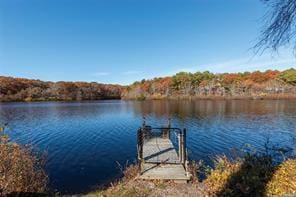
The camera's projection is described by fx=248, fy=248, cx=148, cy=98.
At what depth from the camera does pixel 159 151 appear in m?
13.1

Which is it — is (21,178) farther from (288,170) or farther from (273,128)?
(273,128)

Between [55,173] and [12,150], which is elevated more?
[12,150]

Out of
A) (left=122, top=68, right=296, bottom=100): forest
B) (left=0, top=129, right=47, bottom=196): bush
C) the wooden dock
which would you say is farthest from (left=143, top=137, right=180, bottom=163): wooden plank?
(left=122, top=68, right=296, bottom=100): forest

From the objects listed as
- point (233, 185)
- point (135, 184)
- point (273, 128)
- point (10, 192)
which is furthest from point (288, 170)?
point (273, 128)

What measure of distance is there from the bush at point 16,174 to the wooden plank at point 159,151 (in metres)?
4.49

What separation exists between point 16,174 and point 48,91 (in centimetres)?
10401

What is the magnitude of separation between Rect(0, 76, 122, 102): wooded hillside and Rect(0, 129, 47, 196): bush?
3720 inches

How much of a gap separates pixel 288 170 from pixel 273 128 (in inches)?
800

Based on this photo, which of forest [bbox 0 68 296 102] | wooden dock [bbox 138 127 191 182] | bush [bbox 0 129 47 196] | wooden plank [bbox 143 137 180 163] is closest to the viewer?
bush [bbox 0 129 47 196]

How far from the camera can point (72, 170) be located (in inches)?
536

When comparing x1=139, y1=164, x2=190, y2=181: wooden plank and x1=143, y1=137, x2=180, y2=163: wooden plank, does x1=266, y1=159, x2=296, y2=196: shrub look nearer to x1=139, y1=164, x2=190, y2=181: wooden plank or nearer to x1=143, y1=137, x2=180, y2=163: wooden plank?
x1=139, y1=164, x2=190, y2=181: wooden plank

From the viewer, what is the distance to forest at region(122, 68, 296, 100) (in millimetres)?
90875

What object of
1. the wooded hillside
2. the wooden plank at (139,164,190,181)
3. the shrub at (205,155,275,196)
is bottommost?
the wooden plank at (139,164,190,181)

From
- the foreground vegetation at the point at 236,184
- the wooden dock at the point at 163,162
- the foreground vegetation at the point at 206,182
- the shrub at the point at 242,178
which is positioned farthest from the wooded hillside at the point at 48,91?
the shrub at the point at 242,178
